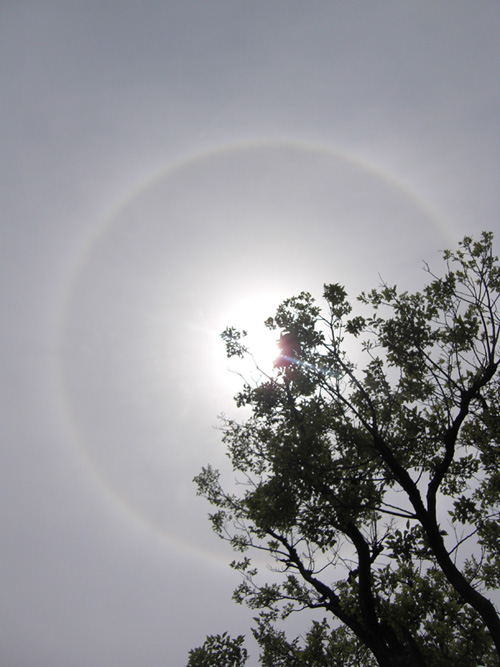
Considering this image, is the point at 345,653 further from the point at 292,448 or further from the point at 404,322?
the point at 404,322

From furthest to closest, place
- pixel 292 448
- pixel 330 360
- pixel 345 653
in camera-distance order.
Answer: pixel 345 653
pixel 330 360
pixel 292 448

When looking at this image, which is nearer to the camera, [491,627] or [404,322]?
[491,627]

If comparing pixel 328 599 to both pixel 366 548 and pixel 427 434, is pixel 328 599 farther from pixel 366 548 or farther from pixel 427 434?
pixel 427 434

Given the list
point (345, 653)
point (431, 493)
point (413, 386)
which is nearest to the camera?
point (431, 493)

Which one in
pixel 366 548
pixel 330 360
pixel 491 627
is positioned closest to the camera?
pixel 491 627

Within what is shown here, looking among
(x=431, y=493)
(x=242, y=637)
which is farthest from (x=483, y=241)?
(x=242, y=637)

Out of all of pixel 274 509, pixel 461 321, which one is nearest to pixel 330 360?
pixel 461 321

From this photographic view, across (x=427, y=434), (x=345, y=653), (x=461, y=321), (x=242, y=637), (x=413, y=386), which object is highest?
(x=461, y=321)

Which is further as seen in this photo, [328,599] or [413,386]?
[328,599]

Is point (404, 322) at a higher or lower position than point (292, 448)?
higher
